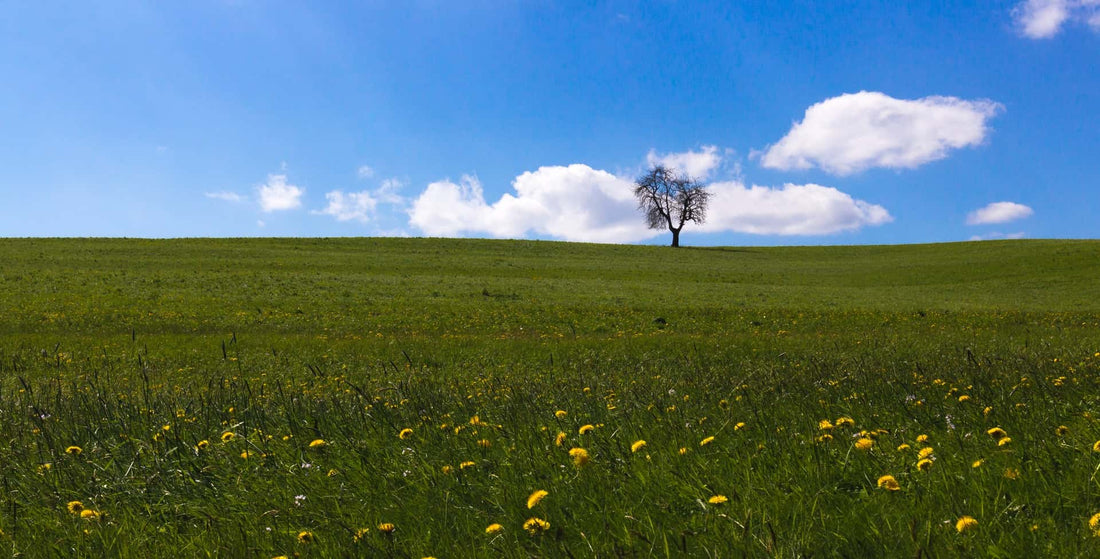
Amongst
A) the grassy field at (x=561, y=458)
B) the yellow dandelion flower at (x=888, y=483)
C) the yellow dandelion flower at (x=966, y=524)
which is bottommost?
the grassy field at (x=561, y=458)

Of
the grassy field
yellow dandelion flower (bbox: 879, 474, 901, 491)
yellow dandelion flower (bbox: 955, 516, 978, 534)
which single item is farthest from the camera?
yellow dandelion flower (bbox: 879, 474, 901, 491)

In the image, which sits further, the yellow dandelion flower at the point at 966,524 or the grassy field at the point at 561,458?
the grassy field at the point at 561,458

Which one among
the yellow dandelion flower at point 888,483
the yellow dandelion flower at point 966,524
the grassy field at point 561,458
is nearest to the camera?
the yellow dandelion flower at point 966,524

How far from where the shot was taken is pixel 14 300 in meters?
24.8

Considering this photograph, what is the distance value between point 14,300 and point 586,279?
29.1m

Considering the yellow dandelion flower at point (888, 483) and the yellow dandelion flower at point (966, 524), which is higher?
the yellow dandelion flower at point (966, 524)

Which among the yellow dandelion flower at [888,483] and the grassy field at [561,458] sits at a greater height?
the yellow dandelion flower at [888,483]

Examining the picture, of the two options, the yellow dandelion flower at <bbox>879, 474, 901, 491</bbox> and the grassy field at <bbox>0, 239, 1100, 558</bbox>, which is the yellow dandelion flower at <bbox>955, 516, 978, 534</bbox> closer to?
the grassy field at <bbox>0, 239, 1100, 558</bbox>

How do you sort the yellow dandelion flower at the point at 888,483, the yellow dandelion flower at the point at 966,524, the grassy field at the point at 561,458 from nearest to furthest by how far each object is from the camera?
1. the yellow dandelion flower at the point at 966,524
2. the grassy field at the point at 561,458
3. the yellow dandelion flower at the point at 888,483

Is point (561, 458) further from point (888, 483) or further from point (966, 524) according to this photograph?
point (966, 524)

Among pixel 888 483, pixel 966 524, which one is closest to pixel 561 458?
pixel 888 483

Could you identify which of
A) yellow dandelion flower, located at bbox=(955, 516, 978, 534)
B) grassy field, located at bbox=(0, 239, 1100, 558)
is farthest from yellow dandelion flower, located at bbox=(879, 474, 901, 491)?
yellow dandelion flower, located at bbox=(955, 516, 978, 534)

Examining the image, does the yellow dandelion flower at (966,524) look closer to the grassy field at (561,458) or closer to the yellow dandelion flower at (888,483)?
the grassy field at (561,458)

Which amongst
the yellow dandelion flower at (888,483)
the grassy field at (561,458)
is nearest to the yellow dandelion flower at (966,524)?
the grassy field at (561,458)
